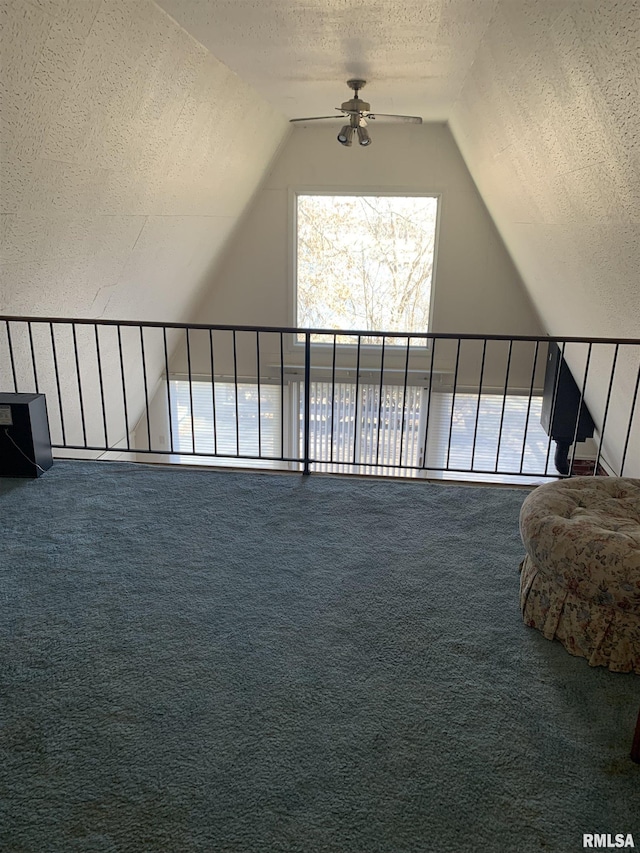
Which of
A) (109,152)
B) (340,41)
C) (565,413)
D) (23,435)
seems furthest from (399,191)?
(23,435)

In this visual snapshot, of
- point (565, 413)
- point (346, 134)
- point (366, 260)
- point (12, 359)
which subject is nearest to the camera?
point (12, 359)

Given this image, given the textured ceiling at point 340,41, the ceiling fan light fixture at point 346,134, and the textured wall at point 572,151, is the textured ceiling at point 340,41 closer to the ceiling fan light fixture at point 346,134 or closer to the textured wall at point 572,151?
the textured wall at point 572,151

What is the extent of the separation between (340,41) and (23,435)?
2.89m

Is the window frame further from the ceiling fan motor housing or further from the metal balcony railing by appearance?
the ceiling fan motor housing

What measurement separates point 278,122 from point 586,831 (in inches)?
221

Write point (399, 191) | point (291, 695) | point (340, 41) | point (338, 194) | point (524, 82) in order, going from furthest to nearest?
1. point (338, 194)
2. point (399, 191)
3. point (340, 41)
4. point (524, 82)
5. point (291, 695)

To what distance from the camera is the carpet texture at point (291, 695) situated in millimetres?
1564

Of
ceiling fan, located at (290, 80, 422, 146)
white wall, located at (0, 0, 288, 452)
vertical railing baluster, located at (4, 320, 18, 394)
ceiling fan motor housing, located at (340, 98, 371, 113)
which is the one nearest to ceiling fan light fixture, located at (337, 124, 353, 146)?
ceiling fan, located at (290, 80, 422, 146)

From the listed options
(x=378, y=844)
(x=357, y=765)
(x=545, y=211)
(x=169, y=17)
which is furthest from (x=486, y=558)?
(x=169, y=17)

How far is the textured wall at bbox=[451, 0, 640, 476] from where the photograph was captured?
7.04 feet

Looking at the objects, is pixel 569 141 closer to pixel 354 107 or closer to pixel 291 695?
pixel 354 107

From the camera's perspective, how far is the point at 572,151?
2908 mm

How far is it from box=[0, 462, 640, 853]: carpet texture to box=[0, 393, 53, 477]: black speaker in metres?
0.52

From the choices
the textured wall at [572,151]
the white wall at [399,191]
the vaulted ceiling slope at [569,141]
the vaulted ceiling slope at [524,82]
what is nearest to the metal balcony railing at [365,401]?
the white wall at [399,191]
